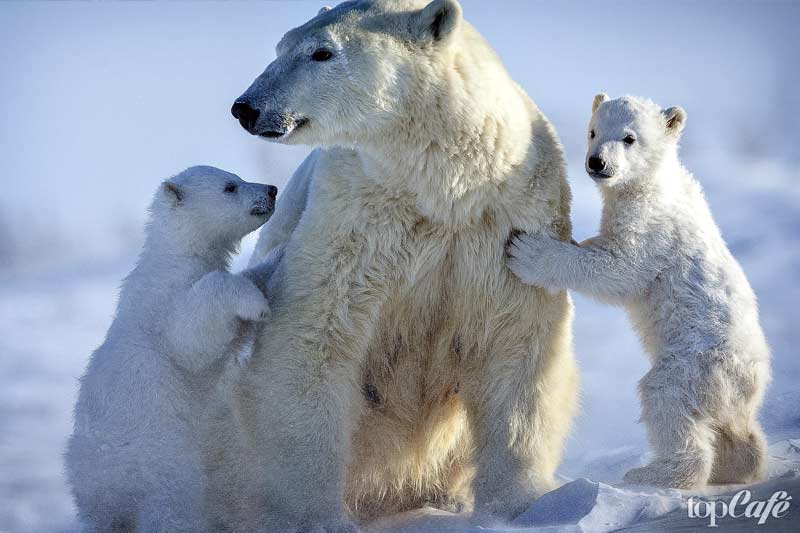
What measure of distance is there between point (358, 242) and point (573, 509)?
1.57 meters

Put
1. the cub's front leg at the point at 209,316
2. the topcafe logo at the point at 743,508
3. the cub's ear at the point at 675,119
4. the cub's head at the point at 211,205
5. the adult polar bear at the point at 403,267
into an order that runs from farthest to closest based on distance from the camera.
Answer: the cub's ear at the point at 675,119
the cub's head at the point at 211,205
the cub's front leg at the point at 209,316
the adult polar bear at the point at 403,267
the topcafe logo at the point at 743,508

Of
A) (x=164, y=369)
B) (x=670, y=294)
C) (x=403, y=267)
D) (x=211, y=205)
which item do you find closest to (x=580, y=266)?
(x=670, y=294)

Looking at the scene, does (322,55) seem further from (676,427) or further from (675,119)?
(676,427)

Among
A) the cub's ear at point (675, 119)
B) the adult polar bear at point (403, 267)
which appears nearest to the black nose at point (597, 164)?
the adult polar bear at point (403, 267)

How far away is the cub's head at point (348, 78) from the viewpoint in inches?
184

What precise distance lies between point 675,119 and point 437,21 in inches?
59.4

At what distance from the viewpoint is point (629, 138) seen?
208 inches

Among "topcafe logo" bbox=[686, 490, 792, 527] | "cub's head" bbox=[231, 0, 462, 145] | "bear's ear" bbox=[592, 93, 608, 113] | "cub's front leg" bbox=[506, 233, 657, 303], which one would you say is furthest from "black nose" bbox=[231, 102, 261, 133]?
"topcafe logo" bbox=[686, 490, 792, 527]

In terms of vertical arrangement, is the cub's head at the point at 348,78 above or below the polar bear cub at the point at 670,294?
above

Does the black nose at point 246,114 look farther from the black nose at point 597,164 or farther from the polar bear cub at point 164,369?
the black nose at point 597,164

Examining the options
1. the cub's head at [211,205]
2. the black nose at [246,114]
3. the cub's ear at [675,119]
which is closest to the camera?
the black nose at [246,114]

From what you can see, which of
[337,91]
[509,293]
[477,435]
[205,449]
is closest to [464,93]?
[337,91]

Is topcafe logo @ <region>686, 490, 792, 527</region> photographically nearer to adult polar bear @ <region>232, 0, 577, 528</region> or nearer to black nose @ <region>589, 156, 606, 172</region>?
adult polar bear @ <region>232, 0, 577, 528</region>

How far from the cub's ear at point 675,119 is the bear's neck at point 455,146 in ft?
3.07
